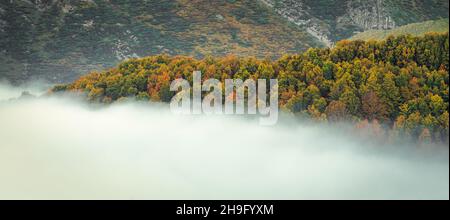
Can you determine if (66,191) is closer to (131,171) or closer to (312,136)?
(131,171)

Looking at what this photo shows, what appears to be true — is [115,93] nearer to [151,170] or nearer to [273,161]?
[151,170]

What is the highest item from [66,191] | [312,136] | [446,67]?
[446,67]

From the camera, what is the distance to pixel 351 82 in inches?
2212

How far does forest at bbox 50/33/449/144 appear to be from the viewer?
4794 centimetres

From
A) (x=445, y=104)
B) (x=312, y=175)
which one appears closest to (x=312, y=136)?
(x=312, y=175)

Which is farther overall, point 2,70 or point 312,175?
point 2,70

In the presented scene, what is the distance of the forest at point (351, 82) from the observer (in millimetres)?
47938

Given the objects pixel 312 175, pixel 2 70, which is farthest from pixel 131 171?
pixel 2 70

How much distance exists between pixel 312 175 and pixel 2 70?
17250 centimetres

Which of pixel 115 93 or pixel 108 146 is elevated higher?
pixel 115 93

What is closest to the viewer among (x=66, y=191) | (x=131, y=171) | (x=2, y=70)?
(x=66, y=191)

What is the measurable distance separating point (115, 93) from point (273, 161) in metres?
28.9
